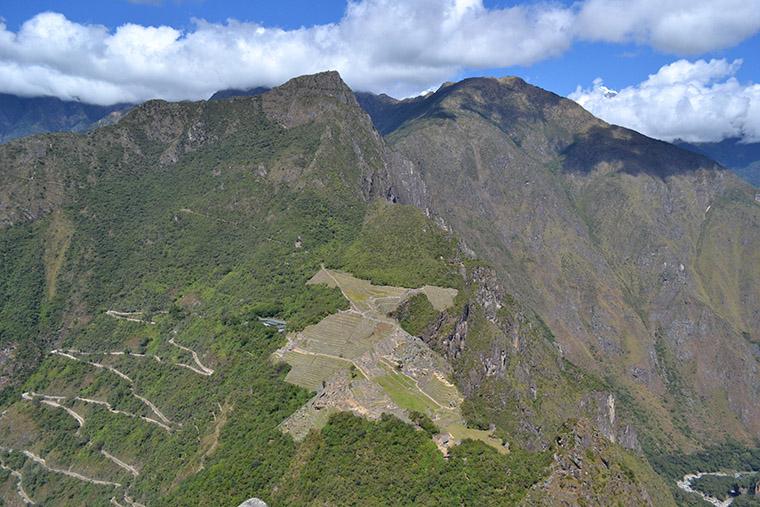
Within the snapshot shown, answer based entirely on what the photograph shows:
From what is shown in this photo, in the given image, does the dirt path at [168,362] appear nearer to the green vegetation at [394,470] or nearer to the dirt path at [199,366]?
the dirt path at [199,366]

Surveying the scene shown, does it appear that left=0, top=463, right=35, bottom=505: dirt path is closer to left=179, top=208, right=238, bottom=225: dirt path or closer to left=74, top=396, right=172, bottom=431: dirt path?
left=74, top=396, right=172, bottom=431: dirt path

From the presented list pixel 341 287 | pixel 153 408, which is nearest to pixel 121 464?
pixel 153 408

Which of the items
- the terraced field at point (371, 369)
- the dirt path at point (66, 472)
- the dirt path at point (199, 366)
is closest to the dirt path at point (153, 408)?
the dirt path at point (199, 366)

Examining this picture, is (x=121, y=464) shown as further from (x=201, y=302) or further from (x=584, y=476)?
(x=584, y=476)

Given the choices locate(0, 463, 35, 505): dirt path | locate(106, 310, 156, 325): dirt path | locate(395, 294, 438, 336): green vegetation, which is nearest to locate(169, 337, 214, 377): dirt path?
locate(106, 310, 156, 325): dirt path

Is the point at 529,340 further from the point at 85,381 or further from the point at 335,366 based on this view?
the point at 85,381

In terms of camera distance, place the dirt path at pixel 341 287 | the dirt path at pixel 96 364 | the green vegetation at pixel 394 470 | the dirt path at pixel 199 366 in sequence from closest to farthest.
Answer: the green vegetation at pixel 394 470 → the dirt path at pixel 341 287 → the dirt path at pixel 199 366 → the dirt path at pixel 96 364
